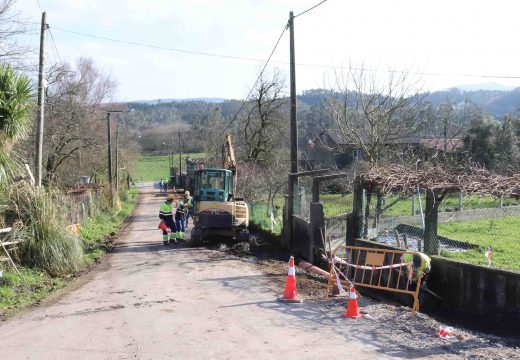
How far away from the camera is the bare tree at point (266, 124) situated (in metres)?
40.8

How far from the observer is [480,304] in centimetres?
866

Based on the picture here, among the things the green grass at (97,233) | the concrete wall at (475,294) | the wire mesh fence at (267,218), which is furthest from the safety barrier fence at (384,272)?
the wire mesh fence at (267,218)

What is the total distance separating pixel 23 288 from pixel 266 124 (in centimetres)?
3116

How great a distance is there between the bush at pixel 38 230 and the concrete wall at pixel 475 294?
8.84m

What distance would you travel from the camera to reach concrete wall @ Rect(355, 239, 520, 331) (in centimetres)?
815

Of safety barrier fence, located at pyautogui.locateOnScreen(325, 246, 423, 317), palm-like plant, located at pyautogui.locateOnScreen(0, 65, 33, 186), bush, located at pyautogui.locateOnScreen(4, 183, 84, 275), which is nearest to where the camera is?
safety barrier fence, located at pyautogui.locateOnScreen(325, 246, 423, 317)

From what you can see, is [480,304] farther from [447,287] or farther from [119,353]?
[119,353]

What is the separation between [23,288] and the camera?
10.9 m

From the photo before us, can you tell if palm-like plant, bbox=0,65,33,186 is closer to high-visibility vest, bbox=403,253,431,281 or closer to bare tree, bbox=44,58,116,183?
high-visibility vest, bbox=403,253,431,281

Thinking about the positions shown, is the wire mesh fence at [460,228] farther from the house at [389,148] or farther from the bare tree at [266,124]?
the bare tree at [266,124]

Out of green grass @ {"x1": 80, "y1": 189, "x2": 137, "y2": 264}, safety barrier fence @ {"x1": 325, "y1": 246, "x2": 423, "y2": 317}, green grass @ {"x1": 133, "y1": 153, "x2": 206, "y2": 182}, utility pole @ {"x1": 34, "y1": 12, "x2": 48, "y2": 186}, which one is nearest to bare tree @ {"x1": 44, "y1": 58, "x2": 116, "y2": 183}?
green grass @ {"x1": 80, "y1": 189, "x2": 137, "y2": 264}

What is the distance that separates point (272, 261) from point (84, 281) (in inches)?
210

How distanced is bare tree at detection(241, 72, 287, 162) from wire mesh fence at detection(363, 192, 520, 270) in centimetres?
1509

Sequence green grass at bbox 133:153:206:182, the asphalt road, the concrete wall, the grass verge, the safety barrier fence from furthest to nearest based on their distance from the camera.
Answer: green grass at bbox 133:153:206:182, the grass verge, the safety barrier fence, the concrete wall, the asphalt road
